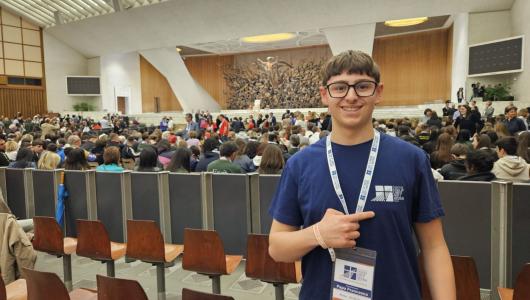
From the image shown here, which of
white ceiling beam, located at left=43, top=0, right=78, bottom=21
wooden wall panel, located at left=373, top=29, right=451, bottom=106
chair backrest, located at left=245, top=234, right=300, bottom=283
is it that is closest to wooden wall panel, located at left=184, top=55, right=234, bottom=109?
white ceiling beam, located at left=43, top=0, right=78, bottom=21

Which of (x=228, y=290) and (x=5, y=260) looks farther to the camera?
(x=228, y=290)

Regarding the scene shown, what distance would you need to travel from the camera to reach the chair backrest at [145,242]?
313 centimetres

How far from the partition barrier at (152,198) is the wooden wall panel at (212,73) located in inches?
966

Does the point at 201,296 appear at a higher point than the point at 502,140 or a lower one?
lower

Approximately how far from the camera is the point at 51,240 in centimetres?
340

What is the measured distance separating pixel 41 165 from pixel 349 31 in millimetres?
15339

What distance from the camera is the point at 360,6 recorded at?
16.1m

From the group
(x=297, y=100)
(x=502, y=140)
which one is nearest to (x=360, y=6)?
(x=297, y=100)

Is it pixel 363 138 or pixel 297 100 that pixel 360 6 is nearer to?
pixel 297 100

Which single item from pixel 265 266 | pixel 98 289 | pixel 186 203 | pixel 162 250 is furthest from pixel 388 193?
pixel 186 203

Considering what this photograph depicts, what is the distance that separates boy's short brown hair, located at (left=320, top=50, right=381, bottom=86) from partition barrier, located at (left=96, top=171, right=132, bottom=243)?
3660 millimetres

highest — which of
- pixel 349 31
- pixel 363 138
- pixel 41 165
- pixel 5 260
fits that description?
pixel 349 31

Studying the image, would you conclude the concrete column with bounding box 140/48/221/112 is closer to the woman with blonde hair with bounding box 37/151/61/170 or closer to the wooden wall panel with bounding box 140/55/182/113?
the wooden wall panel with bounding box 140/55/182/113

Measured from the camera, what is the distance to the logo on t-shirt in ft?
3.67
